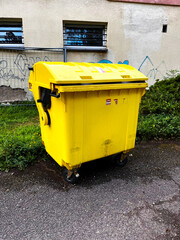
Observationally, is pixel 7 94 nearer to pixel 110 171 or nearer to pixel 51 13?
pixel 51 13

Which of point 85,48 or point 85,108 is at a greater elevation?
point 85,48

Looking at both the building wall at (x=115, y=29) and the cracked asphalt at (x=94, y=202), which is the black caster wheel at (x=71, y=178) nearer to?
the cracked asphalt at (x=94, y=202)

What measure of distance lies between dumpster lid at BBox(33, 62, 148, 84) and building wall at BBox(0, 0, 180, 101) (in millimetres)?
4214

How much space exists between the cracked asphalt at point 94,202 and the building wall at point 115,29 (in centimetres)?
455

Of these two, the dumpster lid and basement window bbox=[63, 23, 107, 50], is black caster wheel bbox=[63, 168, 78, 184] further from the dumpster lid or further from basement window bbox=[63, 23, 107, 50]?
basement window bbox=[63, 23, 107, 50]

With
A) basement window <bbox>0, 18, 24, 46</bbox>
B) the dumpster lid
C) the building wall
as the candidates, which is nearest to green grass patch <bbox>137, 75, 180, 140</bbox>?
the building wall

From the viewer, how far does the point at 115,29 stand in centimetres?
636

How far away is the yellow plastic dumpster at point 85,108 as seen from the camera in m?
1.97

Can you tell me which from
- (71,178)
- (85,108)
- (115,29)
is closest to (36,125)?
(71,178)

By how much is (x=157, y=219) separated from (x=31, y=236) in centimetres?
132

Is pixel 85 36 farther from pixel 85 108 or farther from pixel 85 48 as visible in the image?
pixel 85 108

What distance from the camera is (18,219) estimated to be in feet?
6.23

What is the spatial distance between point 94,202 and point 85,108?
3.75 ft

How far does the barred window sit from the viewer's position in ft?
20.8
